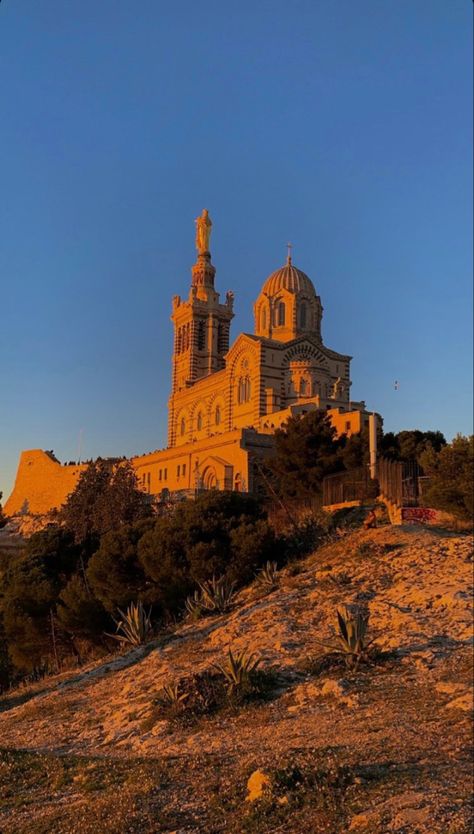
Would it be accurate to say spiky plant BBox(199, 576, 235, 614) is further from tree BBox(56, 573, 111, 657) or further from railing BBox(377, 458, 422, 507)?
railing BBox(377, 458, 422, 507)

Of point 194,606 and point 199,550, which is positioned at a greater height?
point 199,550

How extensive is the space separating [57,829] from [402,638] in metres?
6.10

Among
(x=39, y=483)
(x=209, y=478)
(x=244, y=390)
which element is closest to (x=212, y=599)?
(x=209, y=478)

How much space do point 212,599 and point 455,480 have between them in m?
6.60

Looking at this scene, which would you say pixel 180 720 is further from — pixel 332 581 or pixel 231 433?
pixel 231 433

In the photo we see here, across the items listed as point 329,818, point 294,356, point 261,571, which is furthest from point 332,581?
point 294,356

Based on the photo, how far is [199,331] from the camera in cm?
6119

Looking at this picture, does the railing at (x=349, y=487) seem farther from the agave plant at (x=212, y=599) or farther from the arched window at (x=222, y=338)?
the arched window at (x=222, y=338)

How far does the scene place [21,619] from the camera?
744 inches

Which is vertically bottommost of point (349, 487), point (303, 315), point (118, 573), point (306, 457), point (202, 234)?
point (118, 573)

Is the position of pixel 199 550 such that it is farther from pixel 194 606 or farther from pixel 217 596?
pixel 217 596

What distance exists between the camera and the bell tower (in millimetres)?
60312

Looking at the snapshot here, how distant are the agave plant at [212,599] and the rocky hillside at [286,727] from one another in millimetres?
373

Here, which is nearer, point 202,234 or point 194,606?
point 194,606
